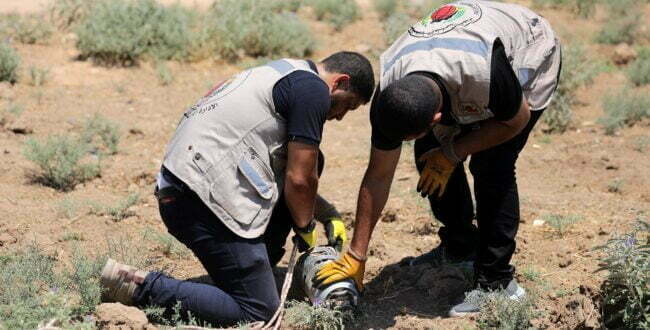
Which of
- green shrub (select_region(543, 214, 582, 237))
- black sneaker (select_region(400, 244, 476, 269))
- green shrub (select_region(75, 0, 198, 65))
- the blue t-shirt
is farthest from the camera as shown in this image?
green shrub (select_region(75, 0, 198, 65))

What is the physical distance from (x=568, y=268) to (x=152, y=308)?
205cm

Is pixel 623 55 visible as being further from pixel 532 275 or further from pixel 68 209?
pixel 68 209

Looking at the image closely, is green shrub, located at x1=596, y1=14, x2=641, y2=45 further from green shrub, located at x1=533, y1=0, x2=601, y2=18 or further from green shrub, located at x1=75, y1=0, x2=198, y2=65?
green shrub, located at x1=75, y1=0, x2=198, y2=65

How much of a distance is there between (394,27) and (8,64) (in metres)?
3.61

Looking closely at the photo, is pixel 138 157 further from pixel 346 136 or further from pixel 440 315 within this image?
pixel 440 315

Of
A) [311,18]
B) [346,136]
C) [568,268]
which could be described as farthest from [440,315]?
[311,18]

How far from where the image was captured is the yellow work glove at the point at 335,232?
13.4 ft

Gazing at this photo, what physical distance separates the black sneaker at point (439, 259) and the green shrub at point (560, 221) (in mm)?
692

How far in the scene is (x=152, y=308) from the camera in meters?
3.69

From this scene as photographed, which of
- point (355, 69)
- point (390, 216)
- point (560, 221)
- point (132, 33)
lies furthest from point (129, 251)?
point (132, 33)

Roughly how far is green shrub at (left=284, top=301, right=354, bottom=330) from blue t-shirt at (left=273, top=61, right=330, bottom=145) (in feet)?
2.43

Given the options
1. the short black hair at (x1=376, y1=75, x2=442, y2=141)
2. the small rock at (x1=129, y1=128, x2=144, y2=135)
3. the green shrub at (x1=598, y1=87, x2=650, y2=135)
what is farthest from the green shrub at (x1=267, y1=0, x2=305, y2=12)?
the short black hair at (x1=376, y1=75, x2=442, y2=141)

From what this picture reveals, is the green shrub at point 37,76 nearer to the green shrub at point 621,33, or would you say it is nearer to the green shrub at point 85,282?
the green shrub at point 85,282

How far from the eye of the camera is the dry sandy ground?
164 inches
